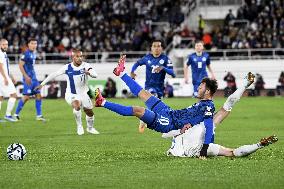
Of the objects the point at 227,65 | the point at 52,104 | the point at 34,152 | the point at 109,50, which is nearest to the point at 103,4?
the point at 109,50

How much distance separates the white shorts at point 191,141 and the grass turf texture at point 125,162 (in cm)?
34

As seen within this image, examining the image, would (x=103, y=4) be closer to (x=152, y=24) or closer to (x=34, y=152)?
(x=152, y=24)

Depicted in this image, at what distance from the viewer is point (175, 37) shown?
1729 inches

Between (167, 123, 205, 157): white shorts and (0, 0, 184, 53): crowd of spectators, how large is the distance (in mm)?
30540

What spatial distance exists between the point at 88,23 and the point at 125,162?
34170mm

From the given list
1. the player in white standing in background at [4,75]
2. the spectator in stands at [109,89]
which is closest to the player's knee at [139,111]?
the player in white standing in background at [4,75]

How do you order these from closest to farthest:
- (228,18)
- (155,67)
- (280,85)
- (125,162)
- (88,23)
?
1. (125,162)
2. (155,67)
3. (280,85)
4. (228,18)
5. (88,23)

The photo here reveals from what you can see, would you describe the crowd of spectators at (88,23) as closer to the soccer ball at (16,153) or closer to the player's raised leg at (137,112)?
the player's raised leg at (137,112)

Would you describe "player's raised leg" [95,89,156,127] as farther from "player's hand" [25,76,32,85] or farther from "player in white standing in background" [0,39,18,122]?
"player's hand" [25,76,32,85]

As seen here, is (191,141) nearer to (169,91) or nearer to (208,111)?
(208,111)

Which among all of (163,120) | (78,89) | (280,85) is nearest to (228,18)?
(280,85)

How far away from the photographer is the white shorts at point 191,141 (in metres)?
13.8

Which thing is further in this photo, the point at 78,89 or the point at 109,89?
the point at 109,89

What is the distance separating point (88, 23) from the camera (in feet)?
154
